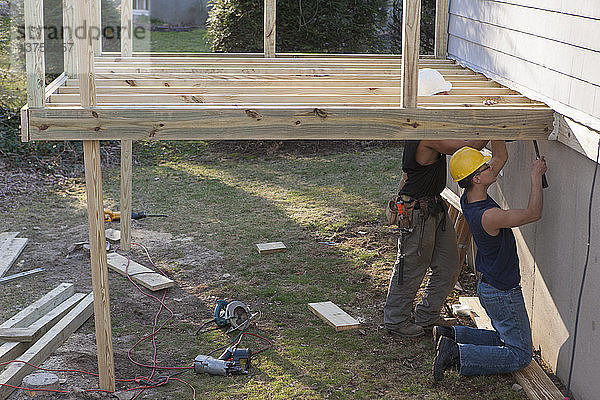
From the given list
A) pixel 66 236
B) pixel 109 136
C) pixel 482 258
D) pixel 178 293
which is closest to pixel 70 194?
pixel 66 236

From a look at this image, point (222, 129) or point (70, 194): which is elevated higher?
point (222, 129)

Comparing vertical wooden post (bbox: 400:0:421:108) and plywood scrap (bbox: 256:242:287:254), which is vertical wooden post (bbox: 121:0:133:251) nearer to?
plywood scrap (bbox: 256:242:287:254)

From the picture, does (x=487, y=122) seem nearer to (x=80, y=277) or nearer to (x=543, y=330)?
Answer: (x=543, y=330)

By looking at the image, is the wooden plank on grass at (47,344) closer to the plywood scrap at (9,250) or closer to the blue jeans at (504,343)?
the plywood scrap at (9,250)

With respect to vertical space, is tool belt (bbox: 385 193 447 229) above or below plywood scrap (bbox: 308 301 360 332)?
above

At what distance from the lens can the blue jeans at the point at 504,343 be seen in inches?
176

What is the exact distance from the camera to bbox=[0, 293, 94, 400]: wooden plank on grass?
4.45 m

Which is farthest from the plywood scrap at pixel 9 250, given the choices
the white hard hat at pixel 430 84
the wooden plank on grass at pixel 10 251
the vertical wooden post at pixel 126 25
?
the white hard hat at pixel 430 84

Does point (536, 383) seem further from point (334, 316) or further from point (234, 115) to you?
point (234, 115)

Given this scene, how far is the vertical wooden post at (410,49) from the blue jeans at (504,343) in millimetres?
1378

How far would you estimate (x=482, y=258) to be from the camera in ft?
15.0

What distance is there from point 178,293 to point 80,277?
1.09 meters

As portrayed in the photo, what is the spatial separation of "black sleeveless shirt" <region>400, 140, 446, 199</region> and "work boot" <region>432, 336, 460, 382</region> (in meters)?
1.21

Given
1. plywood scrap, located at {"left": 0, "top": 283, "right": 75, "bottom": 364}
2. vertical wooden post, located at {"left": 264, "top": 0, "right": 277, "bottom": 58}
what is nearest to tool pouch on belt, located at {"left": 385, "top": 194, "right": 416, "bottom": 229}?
plywood scrap, located at {"left": 0, "top": 283, "right": 75, "bottom": 364}
